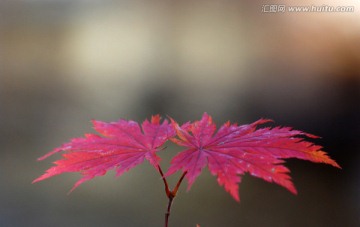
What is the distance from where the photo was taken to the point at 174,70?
95.2 inches

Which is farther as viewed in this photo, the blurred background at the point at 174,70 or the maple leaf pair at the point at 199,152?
the blurred background at the point at 174,70

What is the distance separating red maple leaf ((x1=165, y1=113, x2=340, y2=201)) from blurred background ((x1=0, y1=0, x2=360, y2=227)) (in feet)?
4.71

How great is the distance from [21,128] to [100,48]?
0.67m

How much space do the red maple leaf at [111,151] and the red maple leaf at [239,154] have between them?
0.03m

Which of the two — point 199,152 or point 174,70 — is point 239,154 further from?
point 174,70

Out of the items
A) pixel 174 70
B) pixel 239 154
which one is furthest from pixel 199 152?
pixel 174 70

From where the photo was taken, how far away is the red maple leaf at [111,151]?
37 centimetres

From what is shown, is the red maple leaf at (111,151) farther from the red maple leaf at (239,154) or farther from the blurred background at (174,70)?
the blurred background at (174,70)

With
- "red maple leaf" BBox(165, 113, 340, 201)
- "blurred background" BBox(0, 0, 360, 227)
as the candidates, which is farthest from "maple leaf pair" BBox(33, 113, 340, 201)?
"blurred background" BBox(0, 0, 360, 227)

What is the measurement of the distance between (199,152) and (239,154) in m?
0.04

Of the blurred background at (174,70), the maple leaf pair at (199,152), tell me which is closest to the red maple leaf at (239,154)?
the maple leaf pair at (199,152)

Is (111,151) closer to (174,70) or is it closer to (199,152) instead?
(199,152)

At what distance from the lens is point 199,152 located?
359 mm

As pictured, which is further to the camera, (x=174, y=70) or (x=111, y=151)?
(x=174, y=70)
